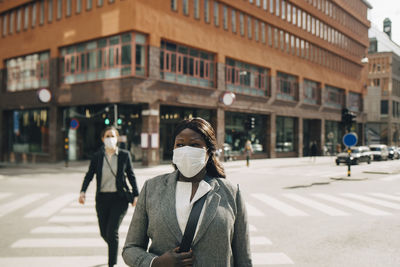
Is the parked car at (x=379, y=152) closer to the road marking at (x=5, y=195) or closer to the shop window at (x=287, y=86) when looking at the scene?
the shop window at (x=287, y=86)

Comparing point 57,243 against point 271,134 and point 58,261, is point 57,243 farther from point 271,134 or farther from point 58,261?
point 271,134

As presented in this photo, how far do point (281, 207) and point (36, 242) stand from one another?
5.96 meters

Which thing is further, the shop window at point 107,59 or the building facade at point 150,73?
the building facade at point 150,73

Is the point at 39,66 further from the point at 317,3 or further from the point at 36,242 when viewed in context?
the point at 317,3

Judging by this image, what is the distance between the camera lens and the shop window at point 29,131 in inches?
1198

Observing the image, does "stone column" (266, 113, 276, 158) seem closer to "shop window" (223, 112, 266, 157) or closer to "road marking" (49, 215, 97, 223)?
"shop window" (223, 112, 266, 157)

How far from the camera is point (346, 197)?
1175 cm

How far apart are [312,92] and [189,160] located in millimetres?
43105

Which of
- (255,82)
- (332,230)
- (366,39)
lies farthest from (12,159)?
(366,39)

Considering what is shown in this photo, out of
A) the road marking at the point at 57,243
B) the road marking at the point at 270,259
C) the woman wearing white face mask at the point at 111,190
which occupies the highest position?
the woman wearing white face mask at the point at 111,190

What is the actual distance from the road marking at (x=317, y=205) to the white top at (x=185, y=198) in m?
7.69

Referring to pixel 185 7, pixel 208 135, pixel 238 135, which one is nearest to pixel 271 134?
pixel 238 135

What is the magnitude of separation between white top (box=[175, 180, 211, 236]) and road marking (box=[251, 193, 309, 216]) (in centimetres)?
734

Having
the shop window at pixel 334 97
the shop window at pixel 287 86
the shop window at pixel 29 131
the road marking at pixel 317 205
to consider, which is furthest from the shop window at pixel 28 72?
the shop window at pixel 334 97
